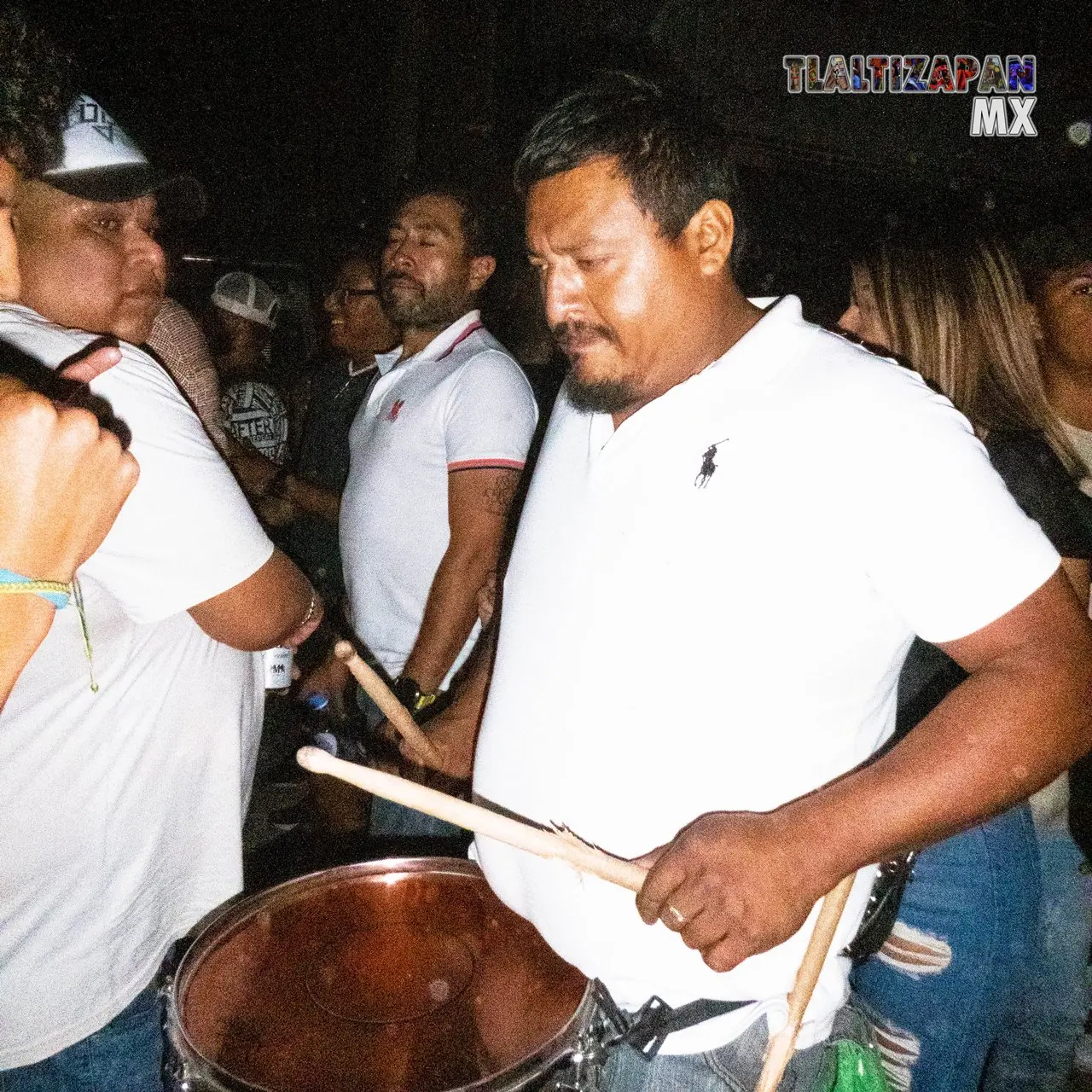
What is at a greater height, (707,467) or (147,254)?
(147,254)

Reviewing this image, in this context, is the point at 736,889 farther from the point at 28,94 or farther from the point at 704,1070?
the point at 28,94

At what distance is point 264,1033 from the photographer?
124 centimetres

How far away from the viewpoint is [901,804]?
106 cm

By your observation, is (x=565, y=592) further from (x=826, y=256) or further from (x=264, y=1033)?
(x=826, y=256)

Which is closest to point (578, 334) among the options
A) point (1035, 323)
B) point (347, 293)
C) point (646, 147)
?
point (646, 147)

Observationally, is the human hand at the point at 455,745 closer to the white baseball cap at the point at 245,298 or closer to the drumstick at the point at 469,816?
Result: the drumstick at the point at 469,816

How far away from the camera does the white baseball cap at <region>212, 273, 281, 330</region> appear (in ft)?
16.7

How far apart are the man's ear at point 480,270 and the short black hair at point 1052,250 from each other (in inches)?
65.3

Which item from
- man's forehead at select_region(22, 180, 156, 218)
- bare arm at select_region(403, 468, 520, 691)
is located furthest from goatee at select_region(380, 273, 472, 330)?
man's forehead at select_region(22, 180, 156, 218)

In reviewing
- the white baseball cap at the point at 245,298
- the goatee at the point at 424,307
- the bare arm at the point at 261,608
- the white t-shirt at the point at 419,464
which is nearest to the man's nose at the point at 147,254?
the bare arm at the point at 261,608

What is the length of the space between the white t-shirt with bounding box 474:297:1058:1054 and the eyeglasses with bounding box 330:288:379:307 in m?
3.61

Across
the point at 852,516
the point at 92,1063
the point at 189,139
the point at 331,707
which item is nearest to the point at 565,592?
the point at 852,516

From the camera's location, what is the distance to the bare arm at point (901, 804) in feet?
3.48

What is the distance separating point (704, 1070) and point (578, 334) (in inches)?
45.7
